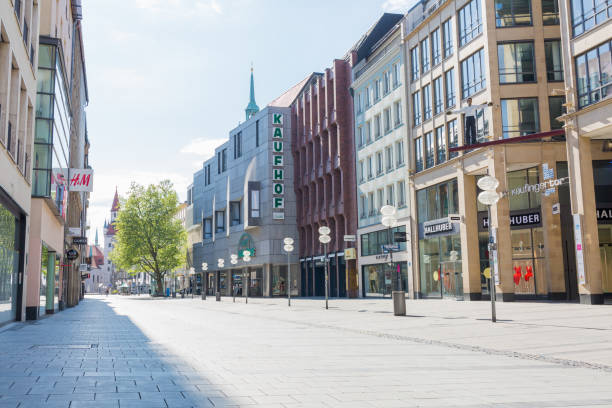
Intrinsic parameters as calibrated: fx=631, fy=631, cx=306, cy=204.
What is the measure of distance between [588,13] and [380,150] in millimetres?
22346

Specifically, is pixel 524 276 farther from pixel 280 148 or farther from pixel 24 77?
pixel 280 148

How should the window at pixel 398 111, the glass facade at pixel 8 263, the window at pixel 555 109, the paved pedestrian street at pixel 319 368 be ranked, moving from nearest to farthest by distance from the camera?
the paved pedestrian street at pixel 319 368 < the glass facade at pixel 8 263 < the window at pixel 555 109 < the window at pixel 398 111

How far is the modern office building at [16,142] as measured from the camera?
17703 millimetres

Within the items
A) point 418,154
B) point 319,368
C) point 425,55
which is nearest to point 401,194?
point 418,154

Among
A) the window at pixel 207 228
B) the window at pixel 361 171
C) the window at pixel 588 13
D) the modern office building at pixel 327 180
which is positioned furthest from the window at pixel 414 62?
the window at pixel 207 228

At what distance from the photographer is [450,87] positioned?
1487 inches

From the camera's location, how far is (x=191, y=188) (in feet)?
348

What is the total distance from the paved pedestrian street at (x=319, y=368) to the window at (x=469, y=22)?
73.3 ft

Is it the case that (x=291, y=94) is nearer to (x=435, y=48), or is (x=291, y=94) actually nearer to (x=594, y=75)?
(x=435, y=48)

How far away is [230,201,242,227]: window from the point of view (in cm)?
7519

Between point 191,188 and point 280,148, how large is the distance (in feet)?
145

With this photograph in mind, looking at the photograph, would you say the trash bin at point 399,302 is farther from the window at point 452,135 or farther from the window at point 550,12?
the window at point 550,12

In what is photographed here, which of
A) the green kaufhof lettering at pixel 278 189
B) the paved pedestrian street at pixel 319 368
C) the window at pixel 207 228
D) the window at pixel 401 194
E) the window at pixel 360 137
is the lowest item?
the paved pedestrian street at pixel 319 368

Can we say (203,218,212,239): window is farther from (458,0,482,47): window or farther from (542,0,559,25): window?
(542,0,559,25): window
